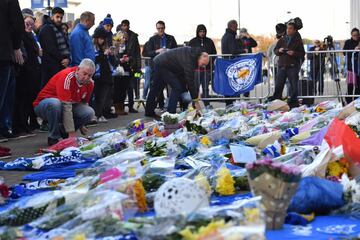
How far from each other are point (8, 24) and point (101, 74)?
419cm

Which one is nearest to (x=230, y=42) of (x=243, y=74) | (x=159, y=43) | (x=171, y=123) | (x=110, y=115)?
(x=243, y=74)

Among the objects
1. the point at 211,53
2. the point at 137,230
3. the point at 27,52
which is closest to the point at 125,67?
the point at 211,53

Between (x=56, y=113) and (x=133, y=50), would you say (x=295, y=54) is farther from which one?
(x=56, y=113)

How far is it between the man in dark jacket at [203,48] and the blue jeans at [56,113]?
7.41 metres

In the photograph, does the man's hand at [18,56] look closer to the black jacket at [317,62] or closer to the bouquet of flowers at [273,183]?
the bouquet of flowers at [273,183]

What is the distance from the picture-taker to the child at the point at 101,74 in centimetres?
1381

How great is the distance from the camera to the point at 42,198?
510 cm

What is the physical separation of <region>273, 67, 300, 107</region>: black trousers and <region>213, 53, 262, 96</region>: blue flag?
0.51 metres

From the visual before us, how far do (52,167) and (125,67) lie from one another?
8252 millimetres

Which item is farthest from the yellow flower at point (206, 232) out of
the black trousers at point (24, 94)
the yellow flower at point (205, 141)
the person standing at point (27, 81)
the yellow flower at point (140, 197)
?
the black trousers at point (24, 94)

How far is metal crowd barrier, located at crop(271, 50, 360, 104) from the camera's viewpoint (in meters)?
17.2

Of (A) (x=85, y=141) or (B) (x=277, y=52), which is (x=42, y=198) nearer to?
(A) (x=85, y=141)

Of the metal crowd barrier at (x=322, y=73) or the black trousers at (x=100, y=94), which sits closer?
the black trousers at (x=100, y=94)

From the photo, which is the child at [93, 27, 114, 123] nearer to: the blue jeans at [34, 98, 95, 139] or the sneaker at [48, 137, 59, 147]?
the blue jeans at [34, 98, 95, 139]
